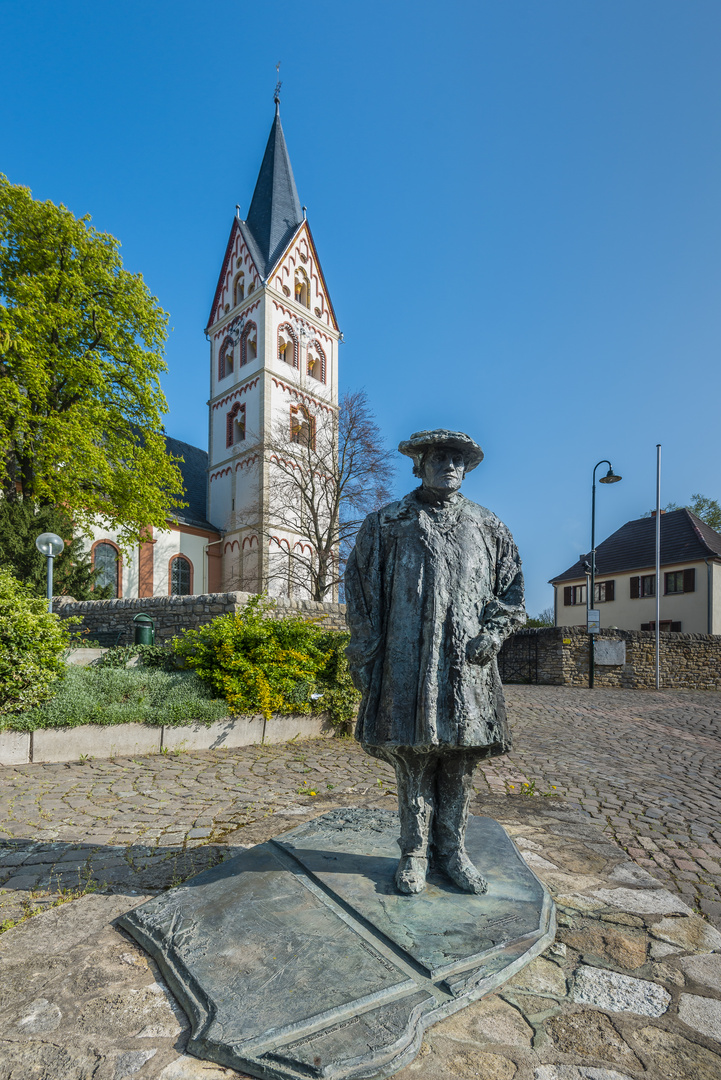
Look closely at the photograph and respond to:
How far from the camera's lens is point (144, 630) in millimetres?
12273

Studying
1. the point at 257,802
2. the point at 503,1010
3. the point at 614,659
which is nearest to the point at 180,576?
the point at 614,659

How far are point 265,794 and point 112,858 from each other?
6.03ft

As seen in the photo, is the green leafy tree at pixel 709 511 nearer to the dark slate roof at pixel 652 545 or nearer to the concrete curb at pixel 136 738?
the dark slate roof at pixel 652 545

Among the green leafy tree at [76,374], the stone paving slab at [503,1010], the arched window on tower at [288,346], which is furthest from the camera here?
the arched window on tower at [288,346]

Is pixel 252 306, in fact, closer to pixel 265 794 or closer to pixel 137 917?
pixel 265 794

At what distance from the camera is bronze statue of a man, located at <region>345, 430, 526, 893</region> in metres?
2.71

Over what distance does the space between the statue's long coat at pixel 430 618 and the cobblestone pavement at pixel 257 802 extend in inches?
71.7

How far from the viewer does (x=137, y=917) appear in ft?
8.61

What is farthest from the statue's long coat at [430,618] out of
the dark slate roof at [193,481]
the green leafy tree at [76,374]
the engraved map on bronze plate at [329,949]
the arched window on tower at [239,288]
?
the arched window on tower at [239,288]

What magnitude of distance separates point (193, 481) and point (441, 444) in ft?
111

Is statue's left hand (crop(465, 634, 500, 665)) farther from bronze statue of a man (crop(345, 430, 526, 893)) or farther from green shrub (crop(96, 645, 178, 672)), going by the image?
green shrub (crop(96, 645, 178, 672))

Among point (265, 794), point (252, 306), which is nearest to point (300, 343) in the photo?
point (252, 306)

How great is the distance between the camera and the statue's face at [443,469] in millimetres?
2914

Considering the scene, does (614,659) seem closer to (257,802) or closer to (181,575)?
(257,802)
